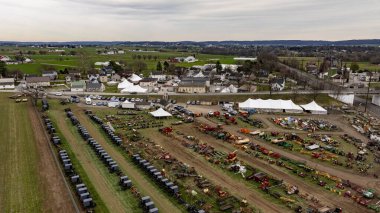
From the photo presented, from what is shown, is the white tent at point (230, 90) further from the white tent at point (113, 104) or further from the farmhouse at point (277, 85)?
the white tent at point (113, 104)

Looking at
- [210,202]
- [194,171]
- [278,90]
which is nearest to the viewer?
[210,202]

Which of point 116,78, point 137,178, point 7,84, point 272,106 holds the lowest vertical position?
point 137,178

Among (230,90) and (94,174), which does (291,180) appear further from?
(230,90)

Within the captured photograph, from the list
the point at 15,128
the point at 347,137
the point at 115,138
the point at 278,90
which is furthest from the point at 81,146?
the point at 278,90

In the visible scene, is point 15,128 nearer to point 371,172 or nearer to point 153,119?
point 153,119

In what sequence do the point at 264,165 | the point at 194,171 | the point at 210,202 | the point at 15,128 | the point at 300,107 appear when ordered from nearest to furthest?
the point at 210,202, the point at 194,171, the point at 264,165, the point at 15,128, the point at 300,107

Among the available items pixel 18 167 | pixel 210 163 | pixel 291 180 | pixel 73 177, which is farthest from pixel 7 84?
pixel 291 180

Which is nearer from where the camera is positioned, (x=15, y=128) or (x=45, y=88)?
(x=15, y=128)
